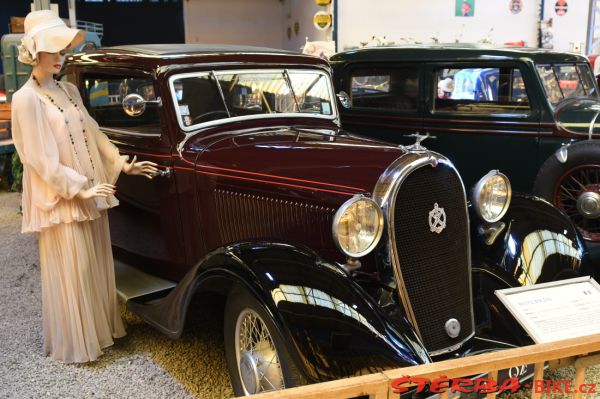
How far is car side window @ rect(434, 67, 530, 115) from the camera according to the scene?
15.6ft

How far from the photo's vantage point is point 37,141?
2.59m

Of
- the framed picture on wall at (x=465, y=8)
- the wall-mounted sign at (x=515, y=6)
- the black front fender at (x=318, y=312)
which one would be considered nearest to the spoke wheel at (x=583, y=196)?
the black front fender at (x=318, y=312)

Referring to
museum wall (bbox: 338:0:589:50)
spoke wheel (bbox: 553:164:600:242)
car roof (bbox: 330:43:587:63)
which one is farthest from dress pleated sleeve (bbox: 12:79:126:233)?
museum wall (bbox: 338:0:589:50)

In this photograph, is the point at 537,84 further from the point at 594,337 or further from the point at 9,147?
the point at 9,147

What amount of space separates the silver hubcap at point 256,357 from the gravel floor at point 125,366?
434mm

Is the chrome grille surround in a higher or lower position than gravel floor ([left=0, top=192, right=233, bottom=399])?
higher

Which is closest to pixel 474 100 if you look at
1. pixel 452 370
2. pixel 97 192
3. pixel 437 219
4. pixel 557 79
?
pixel 557 79

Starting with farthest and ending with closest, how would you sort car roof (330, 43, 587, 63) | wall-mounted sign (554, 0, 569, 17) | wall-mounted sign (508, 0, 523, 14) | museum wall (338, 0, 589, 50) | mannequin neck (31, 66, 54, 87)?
1. wall-mounted sign (554, 0, 569, 17)
2. wall-mounted sign (508, 0, 523, 14)
3. museum wall (338, 0, 589, 50)
4. car roof (330, 43, 587, 63)
5. mannequin neck (31, 66, 54, 87)

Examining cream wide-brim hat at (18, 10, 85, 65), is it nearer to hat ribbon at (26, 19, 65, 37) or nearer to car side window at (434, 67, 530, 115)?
hat ribbon at (26, 19, 65, 37)

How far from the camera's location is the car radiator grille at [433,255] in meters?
2.25

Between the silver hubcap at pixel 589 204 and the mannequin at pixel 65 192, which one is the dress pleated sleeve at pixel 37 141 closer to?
the mannequin at pixel 65 192

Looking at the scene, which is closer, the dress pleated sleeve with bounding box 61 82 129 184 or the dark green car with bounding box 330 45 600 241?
the dress pleated sleeve with bounding box 61 82 129 184

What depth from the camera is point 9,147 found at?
720 centimetres

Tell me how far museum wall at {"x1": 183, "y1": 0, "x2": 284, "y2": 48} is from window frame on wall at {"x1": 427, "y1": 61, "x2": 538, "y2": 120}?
719cm
